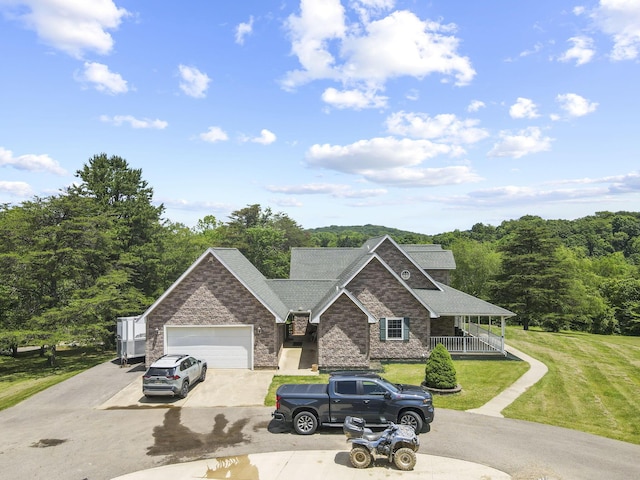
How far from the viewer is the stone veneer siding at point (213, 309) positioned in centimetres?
2416

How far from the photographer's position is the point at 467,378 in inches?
874

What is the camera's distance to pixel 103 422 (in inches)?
639

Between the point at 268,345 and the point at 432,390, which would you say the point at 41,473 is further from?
the point at 432,390

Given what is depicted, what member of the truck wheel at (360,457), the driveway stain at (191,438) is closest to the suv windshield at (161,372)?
the driveway stain at (191,438)

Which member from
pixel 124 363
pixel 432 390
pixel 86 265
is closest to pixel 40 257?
pixel 86 265

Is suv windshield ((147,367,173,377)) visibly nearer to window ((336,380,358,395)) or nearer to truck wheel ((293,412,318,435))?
truck wheel ((293,412,318,435))

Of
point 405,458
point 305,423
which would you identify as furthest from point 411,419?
point 305,423

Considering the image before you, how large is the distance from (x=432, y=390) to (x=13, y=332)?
81.2ft

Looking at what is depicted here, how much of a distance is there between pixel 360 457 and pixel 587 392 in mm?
14477

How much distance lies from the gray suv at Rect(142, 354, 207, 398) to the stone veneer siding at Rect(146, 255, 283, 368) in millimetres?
4512

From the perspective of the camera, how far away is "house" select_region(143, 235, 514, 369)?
23891mm

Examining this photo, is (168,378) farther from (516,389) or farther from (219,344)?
(516,389)

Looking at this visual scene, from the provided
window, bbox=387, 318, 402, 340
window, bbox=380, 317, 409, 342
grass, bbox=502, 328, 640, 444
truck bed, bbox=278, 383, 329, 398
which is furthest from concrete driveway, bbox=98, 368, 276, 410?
grass, bbox=502, 328, 640, 444

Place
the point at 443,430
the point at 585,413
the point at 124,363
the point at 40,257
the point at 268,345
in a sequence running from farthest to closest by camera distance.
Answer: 1. the point at 40,257
2. the point at 124,363
3. the point at 268,345
4. the point at 585,413
5. the point at 443,430
